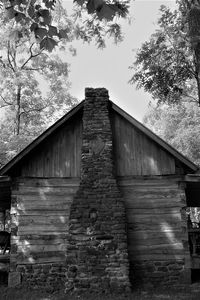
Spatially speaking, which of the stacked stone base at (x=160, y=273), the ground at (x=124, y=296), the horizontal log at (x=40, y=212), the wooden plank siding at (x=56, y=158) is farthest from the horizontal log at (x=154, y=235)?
the wooden plank siding at (x=56, y=158)

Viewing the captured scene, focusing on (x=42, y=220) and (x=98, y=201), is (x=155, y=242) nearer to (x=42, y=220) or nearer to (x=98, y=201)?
(x=98, y=201)

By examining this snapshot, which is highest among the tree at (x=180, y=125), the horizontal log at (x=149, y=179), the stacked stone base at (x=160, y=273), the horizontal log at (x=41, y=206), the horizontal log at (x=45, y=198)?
the tree at (x=180, y=125)

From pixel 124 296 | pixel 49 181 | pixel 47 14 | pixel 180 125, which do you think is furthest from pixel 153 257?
pixel 180 125

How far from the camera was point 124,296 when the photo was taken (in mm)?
9438

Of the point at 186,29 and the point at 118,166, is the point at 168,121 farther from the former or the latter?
the point at 118,166

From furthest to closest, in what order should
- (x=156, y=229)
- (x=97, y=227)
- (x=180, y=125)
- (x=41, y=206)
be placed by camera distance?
(x=180, y=125)
(x=41, y=206)
(x=156, y=229)
(x=97, y=227)

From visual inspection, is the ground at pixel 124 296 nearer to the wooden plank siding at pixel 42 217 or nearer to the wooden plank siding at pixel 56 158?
the wooden plank siding at pixel 42 217

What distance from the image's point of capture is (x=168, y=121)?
27.5 m

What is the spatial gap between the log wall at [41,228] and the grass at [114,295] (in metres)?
0.62

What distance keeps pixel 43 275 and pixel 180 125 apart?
17.5 metres

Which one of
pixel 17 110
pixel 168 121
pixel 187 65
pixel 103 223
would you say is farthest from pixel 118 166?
pixel 168 121

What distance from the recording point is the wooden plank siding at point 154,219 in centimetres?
1116

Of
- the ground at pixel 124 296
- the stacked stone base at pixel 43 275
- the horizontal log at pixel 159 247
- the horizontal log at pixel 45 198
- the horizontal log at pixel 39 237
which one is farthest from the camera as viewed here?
the horizontal log at pixel 45 198

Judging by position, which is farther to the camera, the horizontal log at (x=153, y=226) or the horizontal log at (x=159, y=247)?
the horizontal log at (x=153, y=226)
